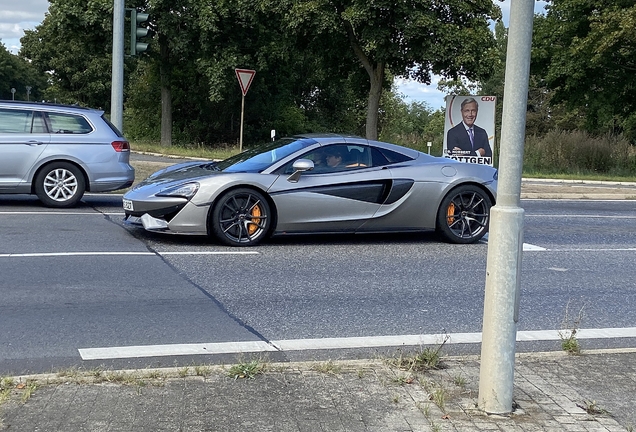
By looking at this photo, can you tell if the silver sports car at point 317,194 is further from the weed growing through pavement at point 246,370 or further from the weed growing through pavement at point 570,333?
the weed growing through pavement at point 246,370

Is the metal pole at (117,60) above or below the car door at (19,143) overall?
above

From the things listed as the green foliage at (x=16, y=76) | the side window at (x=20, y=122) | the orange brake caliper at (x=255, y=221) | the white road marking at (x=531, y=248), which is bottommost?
the white road marking at (x=531, y=248)

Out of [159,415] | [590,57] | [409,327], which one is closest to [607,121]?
[590,57]

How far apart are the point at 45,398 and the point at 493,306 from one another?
8.02 feet

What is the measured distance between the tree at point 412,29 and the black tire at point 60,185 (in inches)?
731

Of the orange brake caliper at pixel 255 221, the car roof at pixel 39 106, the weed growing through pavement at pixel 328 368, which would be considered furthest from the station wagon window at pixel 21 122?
the weed growing through pavement at pixel 328 368

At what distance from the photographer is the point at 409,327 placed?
254 inches

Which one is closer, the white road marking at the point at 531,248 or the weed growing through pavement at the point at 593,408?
the weed growing through pavement at the point at 593,408

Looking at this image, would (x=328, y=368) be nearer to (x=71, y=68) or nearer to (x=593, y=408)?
(x=593, y=408)

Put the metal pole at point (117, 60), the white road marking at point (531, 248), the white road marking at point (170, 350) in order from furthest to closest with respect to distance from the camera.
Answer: the metal pole at point (117, 60) < the white road marking at point (531, 248) < the white road marking at point (170, 350)

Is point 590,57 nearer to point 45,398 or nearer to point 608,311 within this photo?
point 608,311

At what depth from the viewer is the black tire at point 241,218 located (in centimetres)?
953

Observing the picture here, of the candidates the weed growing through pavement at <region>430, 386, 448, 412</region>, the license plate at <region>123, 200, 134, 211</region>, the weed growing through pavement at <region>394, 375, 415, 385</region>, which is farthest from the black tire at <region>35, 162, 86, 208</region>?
the weed growing through pavement at <region>430, 386, 448, 412</region>

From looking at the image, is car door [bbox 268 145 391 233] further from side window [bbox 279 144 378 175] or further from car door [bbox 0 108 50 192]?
car door [bbox 0 108 50 192]
